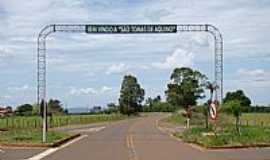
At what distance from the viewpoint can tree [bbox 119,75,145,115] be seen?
155 metres

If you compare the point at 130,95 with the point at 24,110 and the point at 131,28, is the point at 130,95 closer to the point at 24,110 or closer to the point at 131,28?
the point at 24,110

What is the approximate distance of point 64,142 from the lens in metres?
40.1

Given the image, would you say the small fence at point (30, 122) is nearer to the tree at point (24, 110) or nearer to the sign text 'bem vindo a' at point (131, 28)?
the sign text 'bem vindo a' at point (131, 28)

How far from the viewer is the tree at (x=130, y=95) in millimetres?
155000

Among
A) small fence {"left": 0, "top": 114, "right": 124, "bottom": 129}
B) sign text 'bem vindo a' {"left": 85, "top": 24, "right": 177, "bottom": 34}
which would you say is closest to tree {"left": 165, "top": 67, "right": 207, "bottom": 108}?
small fence {"left": 0, "top": 114, "right": 124, "bottom": 129}

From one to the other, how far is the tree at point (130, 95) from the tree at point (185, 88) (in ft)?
123

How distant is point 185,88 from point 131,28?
6996 centimetres

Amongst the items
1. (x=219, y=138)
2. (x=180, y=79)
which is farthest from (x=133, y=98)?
(x=219, y=138)

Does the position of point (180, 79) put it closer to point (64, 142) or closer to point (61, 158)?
point (64, 142)

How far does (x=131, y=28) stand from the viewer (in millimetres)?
42594

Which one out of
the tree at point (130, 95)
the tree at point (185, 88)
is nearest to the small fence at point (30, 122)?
the tree at point (185, 88)

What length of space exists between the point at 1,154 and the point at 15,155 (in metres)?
0.87

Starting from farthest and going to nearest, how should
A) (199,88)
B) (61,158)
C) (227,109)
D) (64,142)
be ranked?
(199,88) < (227,109) < (64,142) < (61,158)

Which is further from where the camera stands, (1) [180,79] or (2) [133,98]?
(2) [133,98]
